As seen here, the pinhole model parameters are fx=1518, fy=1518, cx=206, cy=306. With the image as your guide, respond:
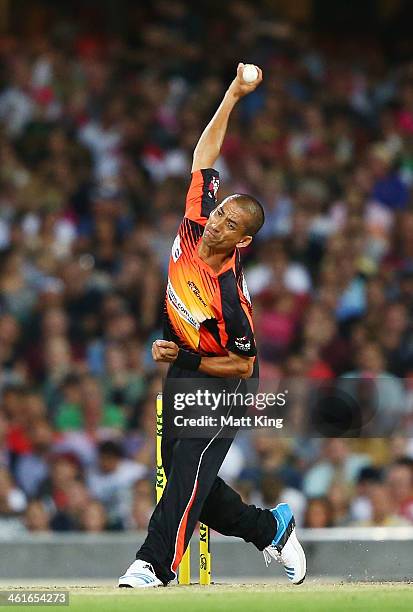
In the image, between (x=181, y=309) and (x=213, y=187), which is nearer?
(x=181, y=309)

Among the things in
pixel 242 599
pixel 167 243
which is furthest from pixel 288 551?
pixel 167 243

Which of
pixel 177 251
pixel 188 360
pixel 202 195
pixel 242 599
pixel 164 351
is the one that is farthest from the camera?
pixel 202 195

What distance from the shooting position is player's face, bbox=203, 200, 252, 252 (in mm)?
7797

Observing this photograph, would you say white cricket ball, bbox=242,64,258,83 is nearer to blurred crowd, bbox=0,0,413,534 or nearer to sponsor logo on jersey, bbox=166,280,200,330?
sponsor logo on jersey, bbox=166,280,200,330

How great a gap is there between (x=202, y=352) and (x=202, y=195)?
0.88 metres

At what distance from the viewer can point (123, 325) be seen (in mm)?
13805

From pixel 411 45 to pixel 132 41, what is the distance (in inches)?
130

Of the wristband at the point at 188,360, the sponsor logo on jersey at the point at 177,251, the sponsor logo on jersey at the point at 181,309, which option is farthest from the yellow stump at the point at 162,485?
the sponsor logo on jersey at the point at 177,251

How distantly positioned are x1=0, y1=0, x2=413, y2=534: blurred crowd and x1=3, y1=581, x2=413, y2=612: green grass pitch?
4061 mm

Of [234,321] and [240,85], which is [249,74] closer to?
[240,85]

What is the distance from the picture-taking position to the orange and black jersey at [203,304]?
25.7ft

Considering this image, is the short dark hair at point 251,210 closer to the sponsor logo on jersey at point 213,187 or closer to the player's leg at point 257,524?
the sponsor logo on jersey at point 213,187

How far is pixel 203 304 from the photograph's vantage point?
25.8ft

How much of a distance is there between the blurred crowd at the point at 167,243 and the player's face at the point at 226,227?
12.7 feet
